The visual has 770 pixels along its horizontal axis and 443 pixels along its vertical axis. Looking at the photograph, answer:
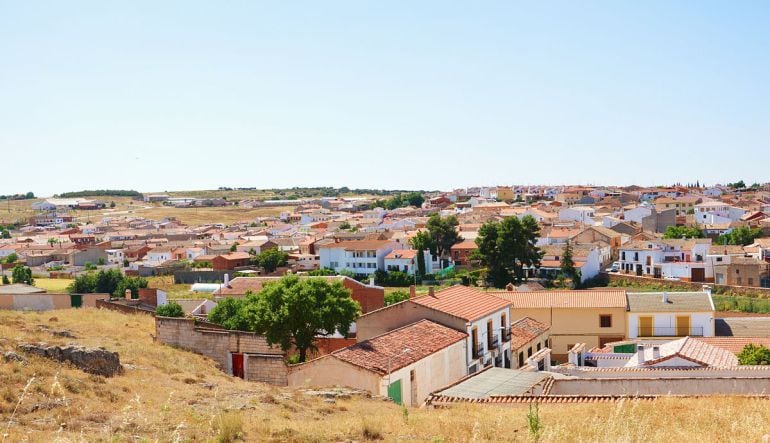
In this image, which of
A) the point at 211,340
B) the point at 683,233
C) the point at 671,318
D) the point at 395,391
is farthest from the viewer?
the point at 683,233

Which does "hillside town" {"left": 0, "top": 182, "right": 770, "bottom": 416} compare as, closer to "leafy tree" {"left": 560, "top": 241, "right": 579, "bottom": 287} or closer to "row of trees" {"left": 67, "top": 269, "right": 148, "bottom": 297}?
"leafy tree" {"left": 560, "top": 241, "right": 579, "bottom": 287}

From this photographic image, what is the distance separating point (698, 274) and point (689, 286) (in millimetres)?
3259

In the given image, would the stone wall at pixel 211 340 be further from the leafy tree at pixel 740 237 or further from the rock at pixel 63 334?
the leafy tree at pixel 740 237

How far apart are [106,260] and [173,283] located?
2216 centimetres

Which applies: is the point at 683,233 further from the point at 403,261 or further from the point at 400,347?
the point at 400,347

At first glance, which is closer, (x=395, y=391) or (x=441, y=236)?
(x=395, y=391)

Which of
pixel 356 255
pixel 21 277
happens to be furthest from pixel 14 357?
pixel 21 277

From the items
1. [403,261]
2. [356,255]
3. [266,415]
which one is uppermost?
[266,415]

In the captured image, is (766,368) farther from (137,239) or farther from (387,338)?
(137,239)

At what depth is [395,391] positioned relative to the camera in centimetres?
1770

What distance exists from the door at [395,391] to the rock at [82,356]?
19.5ft

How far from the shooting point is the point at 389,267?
7112cm

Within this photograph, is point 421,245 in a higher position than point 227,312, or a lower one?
lower

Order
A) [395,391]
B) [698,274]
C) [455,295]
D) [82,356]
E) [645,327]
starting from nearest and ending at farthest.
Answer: [82,356] → [395,391] → [455,295] → [645,327] → [698,274]
